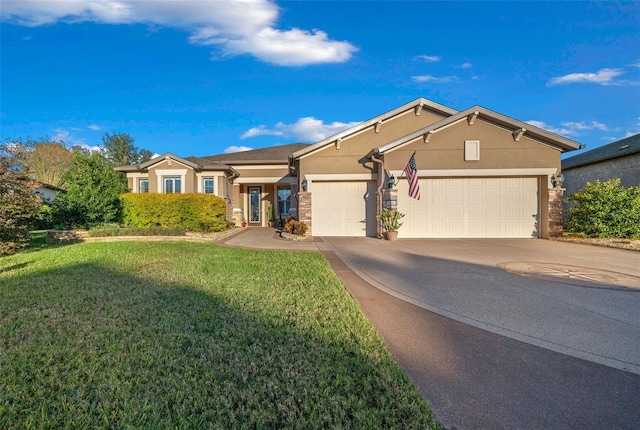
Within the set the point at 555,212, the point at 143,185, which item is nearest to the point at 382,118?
the point at 555,212

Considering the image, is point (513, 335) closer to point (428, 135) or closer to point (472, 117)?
point (428, 135)

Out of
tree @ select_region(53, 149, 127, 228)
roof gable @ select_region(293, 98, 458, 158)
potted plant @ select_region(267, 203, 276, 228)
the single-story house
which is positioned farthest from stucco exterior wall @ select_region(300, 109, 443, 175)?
tree @ select_region(53, 149, 127, 228)

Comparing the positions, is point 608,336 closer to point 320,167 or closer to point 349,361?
point 349,361

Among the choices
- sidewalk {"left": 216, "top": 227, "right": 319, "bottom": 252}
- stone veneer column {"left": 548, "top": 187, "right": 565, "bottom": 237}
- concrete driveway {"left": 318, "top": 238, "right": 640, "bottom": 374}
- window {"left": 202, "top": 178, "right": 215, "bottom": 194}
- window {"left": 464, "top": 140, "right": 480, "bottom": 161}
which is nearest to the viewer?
concrete driveway {"left": 318, "top": 238, "right": 640, "bottom": 374}

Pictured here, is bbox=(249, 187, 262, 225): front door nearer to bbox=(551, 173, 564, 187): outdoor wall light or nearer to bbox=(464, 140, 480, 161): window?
bbox=(464, 140, 480, 161): window

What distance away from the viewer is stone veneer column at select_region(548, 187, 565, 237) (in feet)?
38.7

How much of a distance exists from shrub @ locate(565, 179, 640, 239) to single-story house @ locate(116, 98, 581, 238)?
2.71 feet

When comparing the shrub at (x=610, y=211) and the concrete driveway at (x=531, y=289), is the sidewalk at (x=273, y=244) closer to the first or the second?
the concrete driveway at (x=531, y=289)

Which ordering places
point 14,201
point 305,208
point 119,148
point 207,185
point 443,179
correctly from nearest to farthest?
1. point 14,201
2. point 443,179
3. point 305,208
4. point 207,185
5. point 119,148

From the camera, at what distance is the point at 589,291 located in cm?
523

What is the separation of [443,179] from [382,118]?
384 centimetres

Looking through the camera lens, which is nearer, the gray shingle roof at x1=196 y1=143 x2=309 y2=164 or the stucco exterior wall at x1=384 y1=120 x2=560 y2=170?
the stucco exterior wall at x1=384 y1=120 x2=560 y2=170

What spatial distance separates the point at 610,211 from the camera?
10.9 meters

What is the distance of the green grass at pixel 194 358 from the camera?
2186 millimetres
